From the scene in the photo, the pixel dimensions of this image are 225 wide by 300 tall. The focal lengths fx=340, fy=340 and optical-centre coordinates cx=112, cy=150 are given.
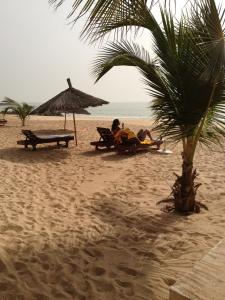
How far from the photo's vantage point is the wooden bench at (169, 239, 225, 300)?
1908 mm

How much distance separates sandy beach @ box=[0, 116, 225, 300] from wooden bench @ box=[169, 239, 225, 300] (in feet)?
2.13

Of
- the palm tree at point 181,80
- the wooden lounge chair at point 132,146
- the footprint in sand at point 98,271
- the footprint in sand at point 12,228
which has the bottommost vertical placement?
the footprint in sand at point 98,271

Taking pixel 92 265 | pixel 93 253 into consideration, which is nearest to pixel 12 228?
pixel 93 253

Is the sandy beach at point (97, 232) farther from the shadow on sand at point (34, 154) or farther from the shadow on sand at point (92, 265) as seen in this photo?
the shadow on sand at point (34, 154)

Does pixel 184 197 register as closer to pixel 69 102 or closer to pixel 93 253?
pixel 93 253

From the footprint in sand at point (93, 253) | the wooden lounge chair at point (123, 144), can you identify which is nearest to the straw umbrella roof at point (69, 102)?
the wooden lounge chair at point (123, 144)

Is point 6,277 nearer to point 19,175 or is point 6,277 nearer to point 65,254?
point 65,254

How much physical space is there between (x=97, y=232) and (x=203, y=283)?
84.1 inches

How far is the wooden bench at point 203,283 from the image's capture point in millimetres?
1908

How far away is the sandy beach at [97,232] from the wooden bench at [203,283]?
2.13 feet

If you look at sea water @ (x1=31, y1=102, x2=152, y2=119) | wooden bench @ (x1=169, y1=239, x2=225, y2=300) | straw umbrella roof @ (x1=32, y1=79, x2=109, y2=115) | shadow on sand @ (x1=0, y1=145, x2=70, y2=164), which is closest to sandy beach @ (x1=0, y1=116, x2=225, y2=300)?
wooden bench @ (x1=169, y1=239, x2=225, y2=300)

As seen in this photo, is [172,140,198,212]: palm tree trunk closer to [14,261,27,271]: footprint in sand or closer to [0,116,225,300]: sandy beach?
[0,116,225,300]: sandy beach

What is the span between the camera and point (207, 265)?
7.43 feet

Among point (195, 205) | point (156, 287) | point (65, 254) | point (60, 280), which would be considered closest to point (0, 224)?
point (65, 254)
